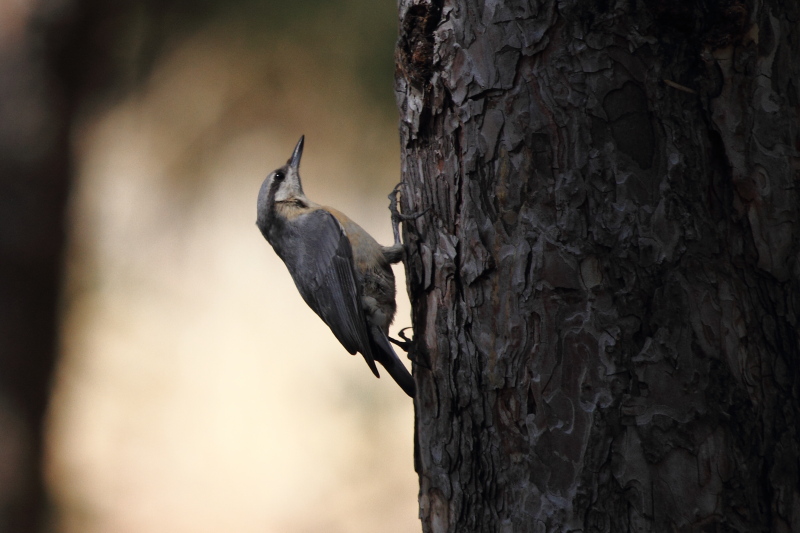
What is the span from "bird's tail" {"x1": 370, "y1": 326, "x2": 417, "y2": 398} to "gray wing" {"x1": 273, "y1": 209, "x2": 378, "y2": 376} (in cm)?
5

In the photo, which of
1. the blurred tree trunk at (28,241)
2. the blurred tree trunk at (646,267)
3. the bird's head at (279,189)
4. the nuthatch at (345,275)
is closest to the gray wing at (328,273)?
the nuthatch at (345,275)

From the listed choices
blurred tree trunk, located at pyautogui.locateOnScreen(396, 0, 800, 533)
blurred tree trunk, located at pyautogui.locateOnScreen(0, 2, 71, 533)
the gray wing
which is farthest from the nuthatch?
blurred tree trunk, located at pyautogui.locateOnScreen(0, 2, 71, 533)

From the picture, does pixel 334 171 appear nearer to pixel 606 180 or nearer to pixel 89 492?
pixel 89 492

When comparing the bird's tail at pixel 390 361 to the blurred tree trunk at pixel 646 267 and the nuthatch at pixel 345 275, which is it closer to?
the nuthatch at pixel 345 275

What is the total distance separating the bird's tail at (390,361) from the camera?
2.23 m

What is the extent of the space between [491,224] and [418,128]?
13.8 inches

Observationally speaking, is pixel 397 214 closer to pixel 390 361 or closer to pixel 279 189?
pixel 390 361

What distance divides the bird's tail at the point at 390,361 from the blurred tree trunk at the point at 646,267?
862 millimetres

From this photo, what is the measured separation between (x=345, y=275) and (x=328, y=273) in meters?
0.08

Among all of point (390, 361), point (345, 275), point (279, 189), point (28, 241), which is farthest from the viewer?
point (28, 241)

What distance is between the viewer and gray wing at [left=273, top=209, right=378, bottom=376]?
7.86ft

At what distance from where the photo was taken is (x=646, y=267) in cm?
125

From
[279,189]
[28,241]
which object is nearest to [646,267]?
[279,189]

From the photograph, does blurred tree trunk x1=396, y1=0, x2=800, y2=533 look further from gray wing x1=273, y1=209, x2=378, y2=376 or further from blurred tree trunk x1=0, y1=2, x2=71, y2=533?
blurred tree trunk x1=0, y1=2, x2=71, y2=533
